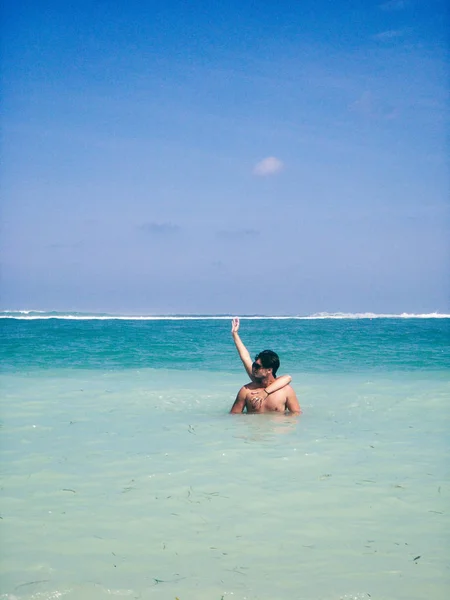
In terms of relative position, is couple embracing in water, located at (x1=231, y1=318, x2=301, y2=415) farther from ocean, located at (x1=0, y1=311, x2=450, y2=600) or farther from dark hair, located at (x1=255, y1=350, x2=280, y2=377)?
ocean, located at (x1=0, y1=311, x2=450, y2=600)

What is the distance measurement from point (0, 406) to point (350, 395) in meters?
6.49

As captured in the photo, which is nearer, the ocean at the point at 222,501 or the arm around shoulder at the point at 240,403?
the ocean at the point at 222,501

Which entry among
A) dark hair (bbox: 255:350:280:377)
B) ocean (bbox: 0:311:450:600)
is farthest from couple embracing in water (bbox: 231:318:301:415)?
ocean (bbox: 0:311:450:600)

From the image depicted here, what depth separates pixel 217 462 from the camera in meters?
5.93

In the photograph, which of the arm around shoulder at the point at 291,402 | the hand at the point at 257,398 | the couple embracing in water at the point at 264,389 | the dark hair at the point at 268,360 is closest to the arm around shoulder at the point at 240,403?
the couple embracing in water at the point at 264,389

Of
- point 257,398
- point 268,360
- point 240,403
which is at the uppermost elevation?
point 268,360

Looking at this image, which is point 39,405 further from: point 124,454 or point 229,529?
point 229,529

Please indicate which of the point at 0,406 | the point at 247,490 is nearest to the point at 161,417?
the point at 0,406

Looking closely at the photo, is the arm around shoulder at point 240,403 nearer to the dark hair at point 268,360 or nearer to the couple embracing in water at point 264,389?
the couple embracing in water at point 264,389

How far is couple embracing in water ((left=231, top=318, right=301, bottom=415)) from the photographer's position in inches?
310

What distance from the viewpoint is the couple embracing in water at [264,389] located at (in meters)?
7.88

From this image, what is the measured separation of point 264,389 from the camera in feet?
27.1

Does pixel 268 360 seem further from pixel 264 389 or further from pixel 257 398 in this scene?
pixel 257 398

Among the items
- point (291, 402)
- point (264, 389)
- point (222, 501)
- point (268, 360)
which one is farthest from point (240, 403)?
point (222, 501)
